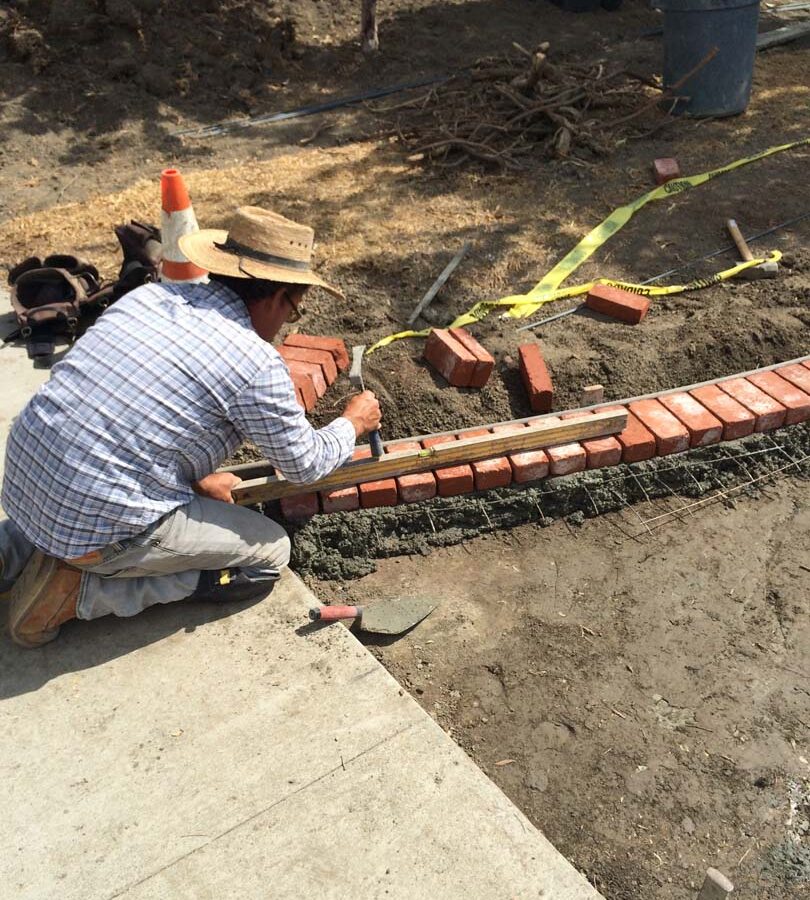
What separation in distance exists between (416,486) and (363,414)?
56 cm

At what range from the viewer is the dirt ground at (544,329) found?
2.91 m

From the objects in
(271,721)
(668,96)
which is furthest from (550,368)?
(668,96)

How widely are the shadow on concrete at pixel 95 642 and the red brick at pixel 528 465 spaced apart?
1412 millimetres

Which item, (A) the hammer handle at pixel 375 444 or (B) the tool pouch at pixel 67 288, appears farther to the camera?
(B) the tool pouch at pixel 67 288

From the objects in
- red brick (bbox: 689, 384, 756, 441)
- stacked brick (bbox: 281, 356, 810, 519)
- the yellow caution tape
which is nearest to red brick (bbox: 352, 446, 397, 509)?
stacked brick (bbox: 281, 356, 810, 519)

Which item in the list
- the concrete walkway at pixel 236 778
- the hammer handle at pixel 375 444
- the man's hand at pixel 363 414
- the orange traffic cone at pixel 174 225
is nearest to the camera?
the concrete walkway at pixel 236 778

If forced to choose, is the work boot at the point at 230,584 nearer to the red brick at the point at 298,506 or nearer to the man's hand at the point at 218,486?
the man's hand at the point at 218,486

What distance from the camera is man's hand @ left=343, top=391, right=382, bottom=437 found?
11.5 ft

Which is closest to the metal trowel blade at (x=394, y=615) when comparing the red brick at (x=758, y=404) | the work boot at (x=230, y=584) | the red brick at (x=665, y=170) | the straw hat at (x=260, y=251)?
the work boot at (x=230, y=584)

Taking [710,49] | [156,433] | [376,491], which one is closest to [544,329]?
[376,491]

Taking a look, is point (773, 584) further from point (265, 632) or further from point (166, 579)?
point (166, 579)

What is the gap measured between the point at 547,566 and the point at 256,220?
1980 millimetres

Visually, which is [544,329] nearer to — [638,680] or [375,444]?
[375,444]

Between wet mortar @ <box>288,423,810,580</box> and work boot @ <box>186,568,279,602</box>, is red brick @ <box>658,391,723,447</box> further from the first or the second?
work boot @ <box>186,568,279,602</box>
